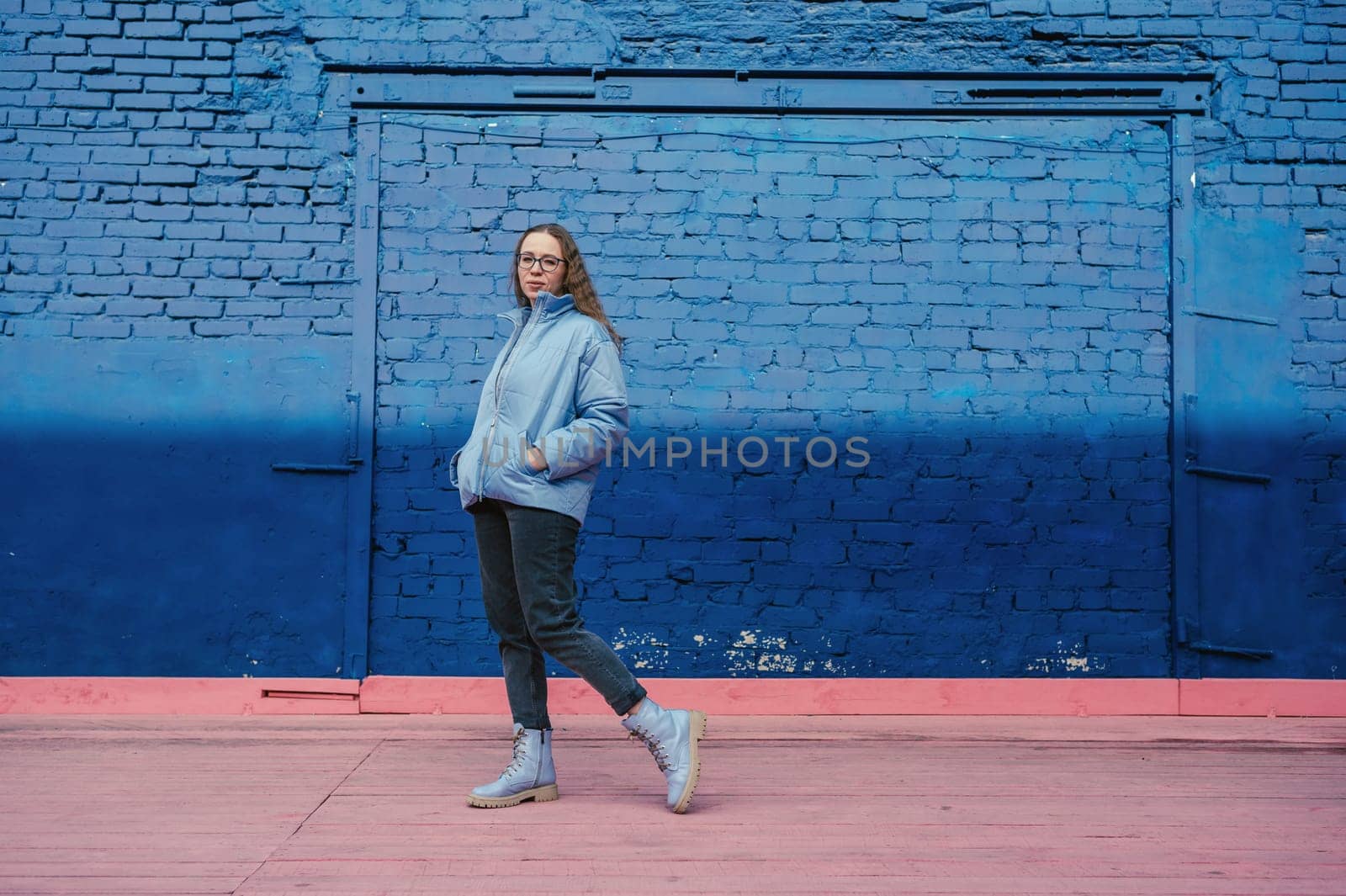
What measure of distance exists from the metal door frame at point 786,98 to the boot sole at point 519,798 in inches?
91.9

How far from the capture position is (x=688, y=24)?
4840 mm

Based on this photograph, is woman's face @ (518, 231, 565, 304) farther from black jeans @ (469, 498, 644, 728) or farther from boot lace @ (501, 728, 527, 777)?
boot lace @ (501, 728, 527, 777)

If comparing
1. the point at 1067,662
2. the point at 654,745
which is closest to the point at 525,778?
the point at 654,745

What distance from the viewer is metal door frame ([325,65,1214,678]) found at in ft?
15.6

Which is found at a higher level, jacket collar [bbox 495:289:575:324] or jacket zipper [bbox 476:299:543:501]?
jacket collar [bbox 495:289:575:324]

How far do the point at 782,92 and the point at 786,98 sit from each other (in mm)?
32

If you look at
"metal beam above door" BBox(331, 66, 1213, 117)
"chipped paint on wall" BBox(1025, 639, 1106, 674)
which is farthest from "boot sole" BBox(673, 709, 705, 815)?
"metal beam above door" BBox(331, 66, 1213, 117)

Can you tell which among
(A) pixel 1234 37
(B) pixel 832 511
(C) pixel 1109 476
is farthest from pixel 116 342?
(A) pixel 1234 37

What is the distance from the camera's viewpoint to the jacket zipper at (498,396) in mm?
3029

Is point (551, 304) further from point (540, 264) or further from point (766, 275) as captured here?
point (766, 275)

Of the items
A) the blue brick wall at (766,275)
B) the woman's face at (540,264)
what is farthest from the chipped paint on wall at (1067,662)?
the woman's face at (540,264)

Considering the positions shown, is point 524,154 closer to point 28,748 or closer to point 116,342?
point 116,342

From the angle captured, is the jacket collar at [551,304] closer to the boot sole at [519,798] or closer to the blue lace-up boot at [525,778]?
the blue lace-up boot at [525,778]

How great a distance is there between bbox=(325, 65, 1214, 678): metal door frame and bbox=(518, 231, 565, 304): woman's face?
1.78 meters
